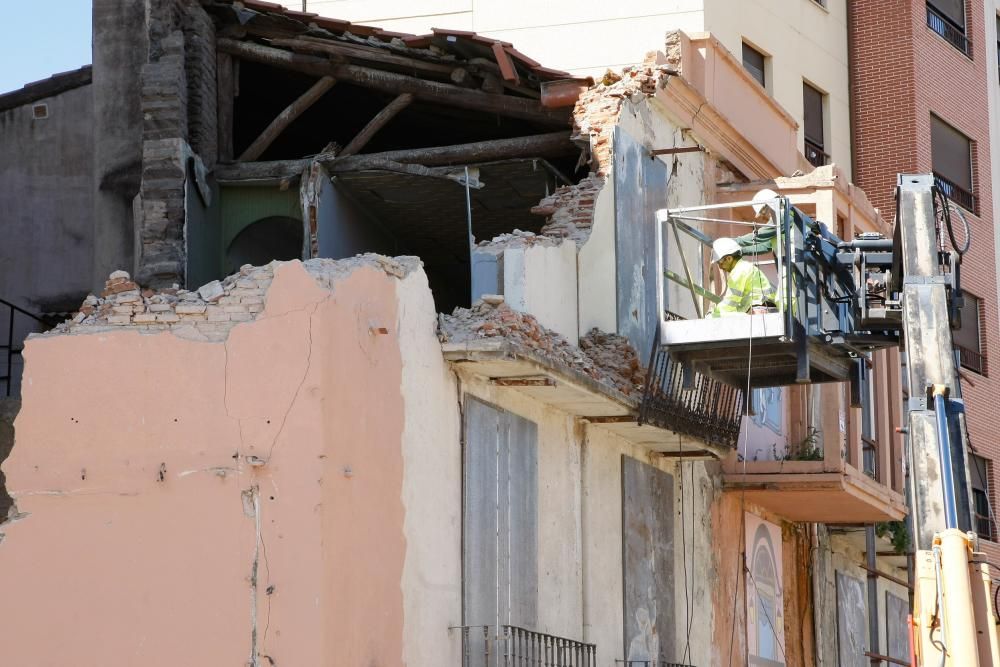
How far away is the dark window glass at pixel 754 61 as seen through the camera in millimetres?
26359

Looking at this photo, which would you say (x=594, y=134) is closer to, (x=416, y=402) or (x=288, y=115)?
(x=288, y=115)

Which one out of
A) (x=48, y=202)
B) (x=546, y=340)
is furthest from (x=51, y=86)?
(x=546, y=340)

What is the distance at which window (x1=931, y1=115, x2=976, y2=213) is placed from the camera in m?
31.0

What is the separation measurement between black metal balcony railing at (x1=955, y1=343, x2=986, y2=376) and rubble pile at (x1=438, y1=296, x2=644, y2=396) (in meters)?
16.3

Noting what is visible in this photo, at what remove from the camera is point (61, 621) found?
470 inches

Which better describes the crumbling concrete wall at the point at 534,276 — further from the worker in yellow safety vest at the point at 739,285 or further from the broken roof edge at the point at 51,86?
the broken roof edge at the point at 51,86

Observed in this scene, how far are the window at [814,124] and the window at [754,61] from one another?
6.33ft

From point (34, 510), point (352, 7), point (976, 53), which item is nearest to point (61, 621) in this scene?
point (34, 510)

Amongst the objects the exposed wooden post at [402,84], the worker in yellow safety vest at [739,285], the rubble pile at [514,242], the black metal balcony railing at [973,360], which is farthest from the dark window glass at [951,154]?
the worker in yellow safety vest at [739,285]

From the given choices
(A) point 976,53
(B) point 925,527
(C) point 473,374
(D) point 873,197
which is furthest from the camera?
(A) point 976,53

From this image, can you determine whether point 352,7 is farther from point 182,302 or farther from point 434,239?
point 182,302

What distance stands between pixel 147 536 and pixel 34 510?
0.85m

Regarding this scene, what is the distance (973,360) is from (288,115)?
16941 mm

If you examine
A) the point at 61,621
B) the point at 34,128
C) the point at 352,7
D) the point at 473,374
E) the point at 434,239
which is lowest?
the point at 61,621
